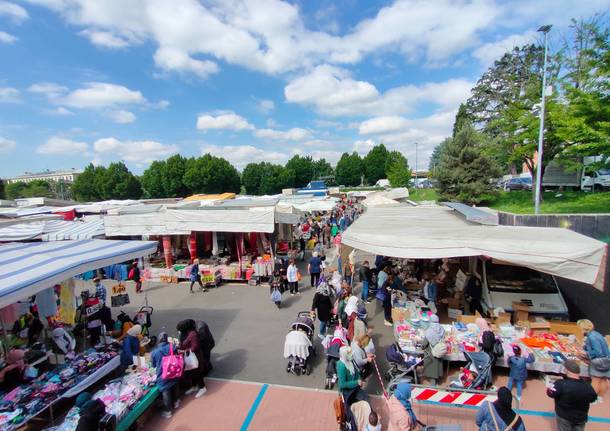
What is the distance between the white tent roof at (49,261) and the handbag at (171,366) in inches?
96.4

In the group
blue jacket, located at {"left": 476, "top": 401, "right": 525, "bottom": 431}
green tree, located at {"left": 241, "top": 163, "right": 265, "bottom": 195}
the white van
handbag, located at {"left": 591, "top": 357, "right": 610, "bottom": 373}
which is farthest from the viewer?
green tree, located at {"left": 241, "top": 163, "right": 265, "bottom": 195}

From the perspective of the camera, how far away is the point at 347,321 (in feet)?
23.8

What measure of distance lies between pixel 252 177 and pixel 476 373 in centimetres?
6722

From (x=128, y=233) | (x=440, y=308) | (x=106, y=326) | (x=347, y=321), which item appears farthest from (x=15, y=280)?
(x=440, y=308)

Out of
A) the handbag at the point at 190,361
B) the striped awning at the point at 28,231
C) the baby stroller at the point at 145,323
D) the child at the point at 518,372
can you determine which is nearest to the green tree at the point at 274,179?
the striped awning at the point at 28,231

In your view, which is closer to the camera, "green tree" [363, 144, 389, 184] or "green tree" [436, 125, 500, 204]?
"green tree" [436, 125, 500, 204]

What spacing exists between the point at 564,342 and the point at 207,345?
7442 mm

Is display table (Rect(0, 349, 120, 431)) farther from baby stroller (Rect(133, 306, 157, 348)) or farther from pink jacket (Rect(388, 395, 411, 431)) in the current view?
pink jacket (Rect(388, 395, 411, 431))

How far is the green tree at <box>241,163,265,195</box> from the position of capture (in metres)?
69.9

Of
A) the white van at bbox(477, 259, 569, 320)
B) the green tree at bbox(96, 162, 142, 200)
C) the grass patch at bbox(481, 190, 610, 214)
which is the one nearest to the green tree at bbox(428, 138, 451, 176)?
the grass patch at bbox(481, 190, 610, 214)

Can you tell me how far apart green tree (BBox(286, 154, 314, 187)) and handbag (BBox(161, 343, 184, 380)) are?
238ft

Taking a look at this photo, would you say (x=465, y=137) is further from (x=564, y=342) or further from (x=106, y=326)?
(x=106, y=326)

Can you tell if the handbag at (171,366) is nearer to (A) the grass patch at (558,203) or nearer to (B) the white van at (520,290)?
(B) the white van at (520,290)

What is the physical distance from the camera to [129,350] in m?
6.17
